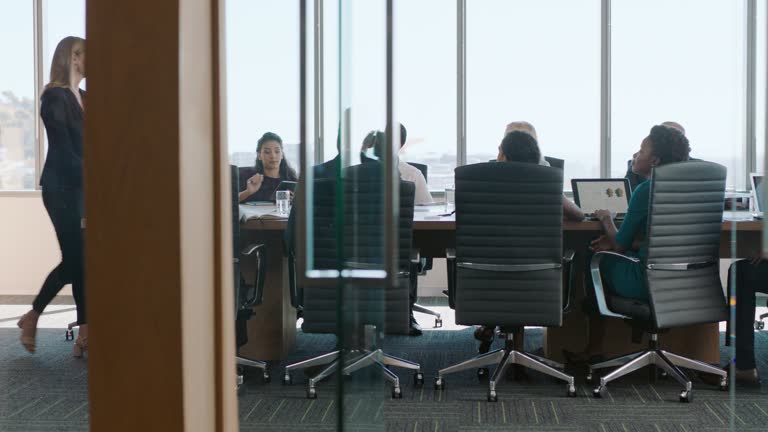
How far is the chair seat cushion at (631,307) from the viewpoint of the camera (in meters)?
3.75

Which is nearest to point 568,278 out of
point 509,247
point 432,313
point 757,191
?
point 509,247

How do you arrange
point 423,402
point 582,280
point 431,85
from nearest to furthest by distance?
point 423,402 < point 582,280 < point 431,85

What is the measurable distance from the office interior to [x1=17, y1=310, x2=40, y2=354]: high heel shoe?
2 cm

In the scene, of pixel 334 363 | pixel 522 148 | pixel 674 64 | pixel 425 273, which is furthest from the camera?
pixel 674 64

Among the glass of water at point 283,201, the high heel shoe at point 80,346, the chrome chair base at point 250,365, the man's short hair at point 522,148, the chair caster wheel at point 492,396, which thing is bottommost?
the chair caster wheel at point 492,396

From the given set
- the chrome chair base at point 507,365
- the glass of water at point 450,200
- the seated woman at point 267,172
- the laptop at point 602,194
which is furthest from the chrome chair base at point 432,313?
the seated woman at point 267,172

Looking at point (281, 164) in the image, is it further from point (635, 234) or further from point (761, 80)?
point (635, 234)

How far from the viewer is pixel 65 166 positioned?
2203 millimetres

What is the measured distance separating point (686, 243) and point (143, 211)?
2567 mm

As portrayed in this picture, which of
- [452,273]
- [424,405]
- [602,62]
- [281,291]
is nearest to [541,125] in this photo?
[602,62]

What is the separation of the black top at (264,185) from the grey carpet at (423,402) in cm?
33

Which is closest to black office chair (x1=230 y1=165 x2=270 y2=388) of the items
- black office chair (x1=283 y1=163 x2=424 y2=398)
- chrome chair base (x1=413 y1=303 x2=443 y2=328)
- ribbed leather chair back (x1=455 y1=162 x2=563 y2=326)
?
black office chair (x1=283 y1=163 x2=424 y2=398)

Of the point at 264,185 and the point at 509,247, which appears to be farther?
the point at 509,247

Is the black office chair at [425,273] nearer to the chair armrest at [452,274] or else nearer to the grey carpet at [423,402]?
the grey carpet at [423,402]
